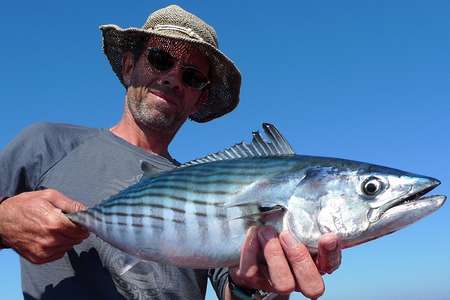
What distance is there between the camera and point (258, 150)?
3736 mm

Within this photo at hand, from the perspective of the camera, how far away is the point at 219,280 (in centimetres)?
492

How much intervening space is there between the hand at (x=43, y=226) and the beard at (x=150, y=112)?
6.70ft

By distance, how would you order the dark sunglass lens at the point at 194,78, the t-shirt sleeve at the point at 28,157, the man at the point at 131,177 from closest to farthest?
the man at the point at 131,177 < the t-shirt sleeve at the point at 28,157 < the dark sunglass lens at the point at 194,78

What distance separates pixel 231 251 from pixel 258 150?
0.83m

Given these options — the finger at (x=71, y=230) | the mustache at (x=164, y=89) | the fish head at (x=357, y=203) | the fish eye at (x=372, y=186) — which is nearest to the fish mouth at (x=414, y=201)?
the fish head at (x=357, y=203)

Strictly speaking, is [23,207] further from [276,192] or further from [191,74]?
[191,74]

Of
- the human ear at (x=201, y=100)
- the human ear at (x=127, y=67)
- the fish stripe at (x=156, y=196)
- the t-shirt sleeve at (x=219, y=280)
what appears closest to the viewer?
the fish stripe at (x=156, y=196)

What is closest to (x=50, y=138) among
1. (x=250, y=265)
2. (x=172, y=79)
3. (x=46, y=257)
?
(x=172, y=79)

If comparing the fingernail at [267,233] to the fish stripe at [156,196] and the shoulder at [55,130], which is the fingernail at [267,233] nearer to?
the fish stripe at [156,196]

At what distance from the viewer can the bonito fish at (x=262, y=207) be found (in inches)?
123

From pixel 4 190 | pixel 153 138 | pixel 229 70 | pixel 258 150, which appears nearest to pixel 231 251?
pixel 258 150

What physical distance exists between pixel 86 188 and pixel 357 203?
2521 mm

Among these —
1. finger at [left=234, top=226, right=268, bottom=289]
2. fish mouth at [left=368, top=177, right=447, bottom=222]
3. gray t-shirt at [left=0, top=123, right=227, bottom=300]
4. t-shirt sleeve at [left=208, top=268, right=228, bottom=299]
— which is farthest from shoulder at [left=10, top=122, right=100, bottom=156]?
fish mouth at [left=368, top=177, right=447, bottom=222]

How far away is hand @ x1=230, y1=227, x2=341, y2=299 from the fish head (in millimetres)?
69
